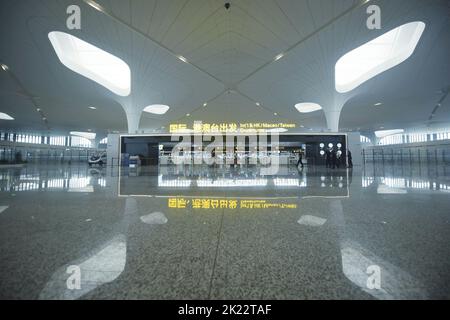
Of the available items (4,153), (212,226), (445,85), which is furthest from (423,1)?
(4,153)

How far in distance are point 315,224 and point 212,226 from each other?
3.77 feet

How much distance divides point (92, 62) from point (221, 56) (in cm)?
1306

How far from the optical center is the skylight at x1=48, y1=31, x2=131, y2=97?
17.5 m

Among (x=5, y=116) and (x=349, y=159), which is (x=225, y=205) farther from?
(x=5, y=116)

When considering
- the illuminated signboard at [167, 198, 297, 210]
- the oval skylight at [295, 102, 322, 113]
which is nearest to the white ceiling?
the oval skylight at [295, 102, 322, 113]

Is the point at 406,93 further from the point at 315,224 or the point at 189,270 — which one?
the point at 189,270

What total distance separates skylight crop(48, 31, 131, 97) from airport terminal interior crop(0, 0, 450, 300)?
141 millimetres

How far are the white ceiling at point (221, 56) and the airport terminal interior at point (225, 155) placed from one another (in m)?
0.14

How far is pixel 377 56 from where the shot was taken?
2012 cm

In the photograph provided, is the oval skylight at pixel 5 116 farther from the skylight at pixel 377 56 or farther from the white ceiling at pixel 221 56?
the skylight at pixel 377 56

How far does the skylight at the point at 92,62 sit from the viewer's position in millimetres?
17469

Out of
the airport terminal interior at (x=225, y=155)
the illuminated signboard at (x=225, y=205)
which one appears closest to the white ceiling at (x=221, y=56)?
the airport terminal interior at (x=225, y=155)

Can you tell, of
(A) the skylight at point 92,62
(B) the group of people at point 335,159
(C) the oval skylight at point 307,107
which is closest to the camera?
(B) the group of people at point 335,159

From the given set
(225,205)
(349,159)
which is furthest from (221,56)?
(225,205)
